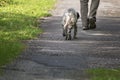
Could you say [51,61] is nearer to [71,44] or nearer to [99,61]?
[99,61]

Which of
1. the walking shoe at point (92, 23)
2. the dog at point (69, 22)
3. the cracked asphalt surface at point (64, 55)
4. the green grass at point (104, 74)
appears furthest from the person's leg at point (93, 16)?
the green grass at point (104, 74)

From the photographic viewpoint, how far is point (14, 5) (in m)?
19.6

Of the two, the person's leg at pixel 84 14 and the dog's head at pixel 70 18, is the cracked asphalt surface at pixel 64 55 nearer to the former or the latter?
the person's leg at pixel 84 14

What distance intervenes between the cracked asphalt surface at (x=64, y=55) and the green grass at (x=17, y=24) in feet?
0.78

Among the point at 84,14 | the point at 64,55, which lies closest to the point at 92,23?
the point at 84,14

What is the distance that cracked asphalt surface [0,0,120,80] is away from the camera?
783 cm

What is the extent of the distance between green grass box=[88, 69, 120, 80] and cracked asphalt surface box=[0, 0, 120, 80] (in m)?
0.13

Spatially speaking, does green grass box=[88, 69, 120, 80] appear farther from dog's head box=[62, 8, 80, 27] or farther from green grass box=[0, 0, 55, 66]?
dog's head box=[62, 8, 80, 27]

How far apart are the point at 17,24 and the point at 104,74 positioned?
6260 mm

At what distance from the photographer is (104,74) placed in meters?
7.81

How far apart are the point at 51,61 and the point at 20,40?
249 cm

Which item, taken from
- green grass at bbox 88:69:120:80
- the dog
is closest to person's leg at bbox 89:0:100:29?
the dog

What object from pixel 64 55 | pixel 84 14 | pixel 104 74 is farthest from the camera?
pixel 84 14

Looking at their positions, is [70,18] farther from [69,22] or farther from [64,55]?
[64,55]
